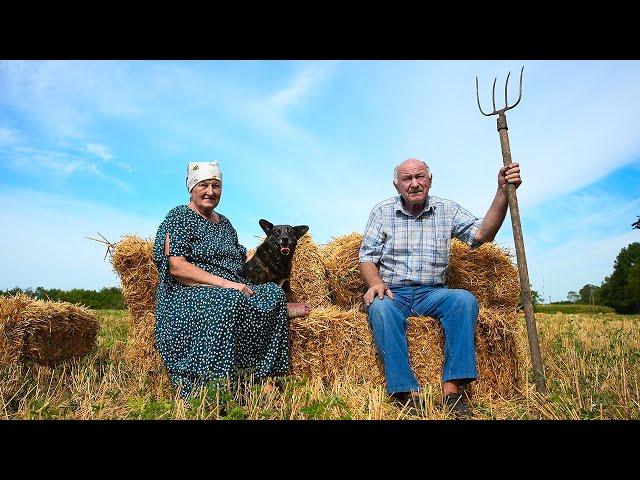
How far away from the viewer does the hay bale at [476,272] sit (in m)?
5.18

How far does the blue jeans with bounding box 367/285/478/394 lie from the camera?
13.2ft

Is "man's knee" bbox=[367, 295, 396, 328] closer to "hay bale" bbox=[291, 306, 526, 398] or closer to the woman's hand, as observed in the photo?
"hay bale" bbox=[291, 306, 526, 398]

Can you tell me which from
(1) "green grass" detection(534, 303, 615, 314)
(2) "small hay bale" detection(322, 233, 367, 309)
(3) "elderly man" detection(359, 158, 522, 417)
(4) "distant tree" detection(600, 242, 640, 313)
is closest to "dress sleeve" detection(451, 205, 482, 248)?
(3) "elderly man" detection(359, 158, 522, 417)

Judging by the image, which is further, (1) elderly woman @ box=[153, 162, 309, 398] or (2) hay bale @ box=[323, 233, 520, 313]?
(2) hay bale @ box=[323, 233, 520, 313]

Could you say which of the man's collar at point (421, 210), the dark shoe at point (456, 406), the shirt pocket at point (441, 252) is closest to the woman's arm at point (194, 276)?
the man's collar at point (421, 210)

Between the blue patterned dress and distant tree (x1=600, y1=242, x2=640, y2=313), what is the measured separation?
124ft

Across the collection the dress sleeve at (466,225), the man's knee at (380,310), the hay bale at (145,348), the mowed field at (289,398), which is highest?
the dress sleeve at (466,225)

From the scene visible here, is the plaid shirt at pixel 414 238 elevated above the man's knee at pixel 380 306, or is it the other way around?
the plaid shirt at pixel 414 238

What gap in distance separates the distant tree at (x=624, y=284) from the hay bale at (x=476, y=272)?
36.0 meters

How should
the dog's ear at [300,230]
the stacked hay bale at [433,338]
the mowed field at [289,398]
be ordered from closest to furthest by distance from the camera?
1. the mowed field at [289,398]
2. the stacked hay bale at [433,338]
3. the dog's ear at [300,230]

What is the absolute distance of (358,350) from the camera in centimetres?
452

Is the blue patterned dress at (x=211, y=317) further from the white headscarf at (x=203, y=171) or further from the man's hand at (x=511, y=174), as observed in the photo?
the man's hand at (x=511, y=174)

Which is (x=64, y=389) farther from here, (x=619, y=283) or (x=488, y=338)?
(x=619, y=283)
